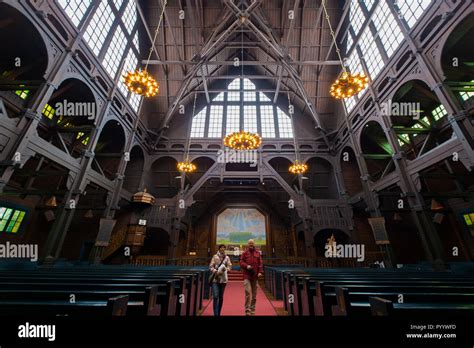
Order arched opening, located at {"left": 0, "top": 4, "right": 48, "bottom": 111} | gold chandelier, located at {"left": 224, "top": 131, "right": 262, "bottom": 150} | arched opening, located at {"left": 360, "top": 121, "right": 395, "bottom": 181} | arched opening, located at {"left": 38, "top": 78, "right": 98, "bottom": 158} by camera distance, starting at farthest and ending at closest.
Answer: arched opening, located at {"left": 360, "top": 121, "right": 395, "bottom": 181}
gold chandelier, located at {"left": 224, "top": 131, "right": 262, "bottom": 150}
arched opening, located at {"left": 38, "top": 78, "right": 98, "bottom": 158}
arched opening, located at {"left": 0, "top": 4, "right": 48, "bottom": 111}

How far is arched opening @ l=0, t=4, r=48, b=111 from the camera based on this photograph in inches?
321

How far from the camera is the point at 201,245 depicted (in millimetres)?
20766

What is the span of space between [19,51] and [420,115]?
848 inches

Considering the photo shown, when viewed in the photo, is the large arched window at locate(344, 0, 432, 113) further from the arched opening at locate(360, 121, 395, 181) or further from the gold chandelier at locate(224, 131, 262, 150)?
the gold chandelier at locate(224, 131, 262, 150)

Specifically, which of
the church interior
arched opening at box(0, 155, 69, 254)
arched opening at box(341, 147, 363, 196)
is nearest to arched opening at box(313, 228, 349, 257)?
the church interior

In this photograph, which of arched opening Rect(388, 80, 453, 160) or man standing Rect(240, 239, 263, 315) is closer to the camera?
man standing Rect(240, 239, 263, 315)

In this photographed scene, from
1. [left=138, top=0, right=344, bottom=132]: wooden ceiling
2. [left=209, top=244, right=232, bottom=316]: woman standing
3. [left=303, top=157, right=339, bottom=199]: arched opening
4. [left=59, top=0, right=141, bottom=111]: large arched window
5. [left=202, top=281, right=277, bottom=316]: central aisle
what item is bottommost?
[left=202, top=281, right=277, bottom=316]: central aisle

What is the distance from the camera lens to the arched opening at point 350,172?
17.6 metres

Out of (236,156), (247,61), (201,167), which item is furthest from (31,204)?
(247,61)

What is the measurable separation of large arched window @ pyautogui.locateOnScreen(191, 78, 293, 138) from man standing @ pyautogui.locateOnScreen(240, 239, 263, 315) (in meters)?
15.7

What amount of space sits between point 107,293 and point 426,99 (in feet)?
56.6

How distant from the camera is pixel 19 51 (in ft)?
31.6

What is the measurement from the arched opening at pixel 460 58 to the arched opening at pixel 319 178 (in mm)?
10369

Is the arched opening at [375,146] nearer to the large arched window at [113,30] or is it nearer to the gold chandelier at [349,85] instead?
the gold chandelier at [349,85]
